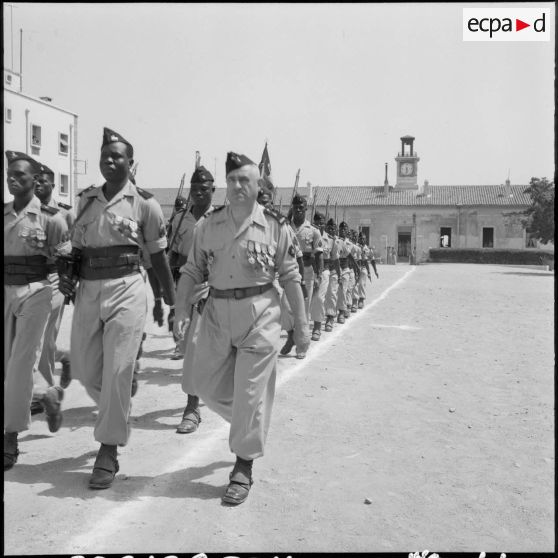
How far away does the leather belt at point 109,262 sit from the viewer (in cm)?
463

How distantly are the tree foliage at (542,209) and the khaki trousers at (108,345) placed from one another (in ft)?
134

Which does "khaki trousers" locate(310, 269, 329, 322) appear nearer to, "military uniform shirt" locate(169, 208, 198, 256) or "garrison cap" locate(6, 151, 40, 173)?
"military uniform shirt" locate(169, 208, 198, 256)

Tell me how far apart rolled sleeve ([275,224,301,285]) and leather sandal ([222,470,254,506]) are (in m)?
1.26

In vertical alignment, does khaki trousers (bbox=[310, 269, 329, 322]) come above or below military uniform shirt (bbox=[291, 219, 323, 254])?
below

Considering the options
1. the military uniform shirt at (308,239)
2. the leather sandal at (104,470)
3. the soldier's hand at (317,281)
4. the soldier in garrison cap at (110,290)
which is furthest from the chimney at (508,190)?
the leather sandal at (104,470)

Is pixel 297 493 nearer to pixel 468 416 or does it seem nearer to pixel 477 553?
pixel 477 553

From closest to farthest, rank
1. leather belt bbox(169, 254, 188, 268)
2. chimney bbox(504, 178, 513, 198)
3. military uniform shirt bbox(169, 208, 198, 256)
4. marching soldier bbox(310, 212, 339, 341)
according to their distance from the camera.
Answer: military uniform shirt bbox(169, 208, 198, 256), leather belt bbox(169, 254, 188, 268), marching soldier bbox(310, 212, 339, 341), chimney bbox(504, 178, 513, 198)

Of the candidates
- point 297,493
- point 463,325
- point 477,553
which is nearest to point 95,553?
point 297,493

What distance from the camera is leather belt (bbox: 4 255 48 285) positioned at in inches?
198

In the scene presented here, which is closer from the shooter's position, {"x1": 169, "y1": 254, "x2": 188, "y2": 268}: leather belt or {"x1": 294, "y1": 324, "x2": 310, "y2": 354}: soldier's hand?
{"x1": 294, "y1": 324, "x2": 310, "y2": 354}: soldier's hand

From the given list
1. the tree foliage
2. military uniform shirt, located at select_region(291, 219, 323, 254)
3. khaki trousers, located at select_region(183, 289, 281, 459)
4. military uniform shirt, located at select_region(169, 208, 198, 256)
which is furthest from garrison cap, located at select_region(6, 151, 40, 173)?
the tree foliage

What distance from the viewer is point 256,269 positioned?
455 cm

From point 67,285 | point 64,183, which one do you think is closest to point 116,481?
point 67,285

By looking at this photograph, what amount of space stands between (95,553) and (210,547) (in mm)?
554
